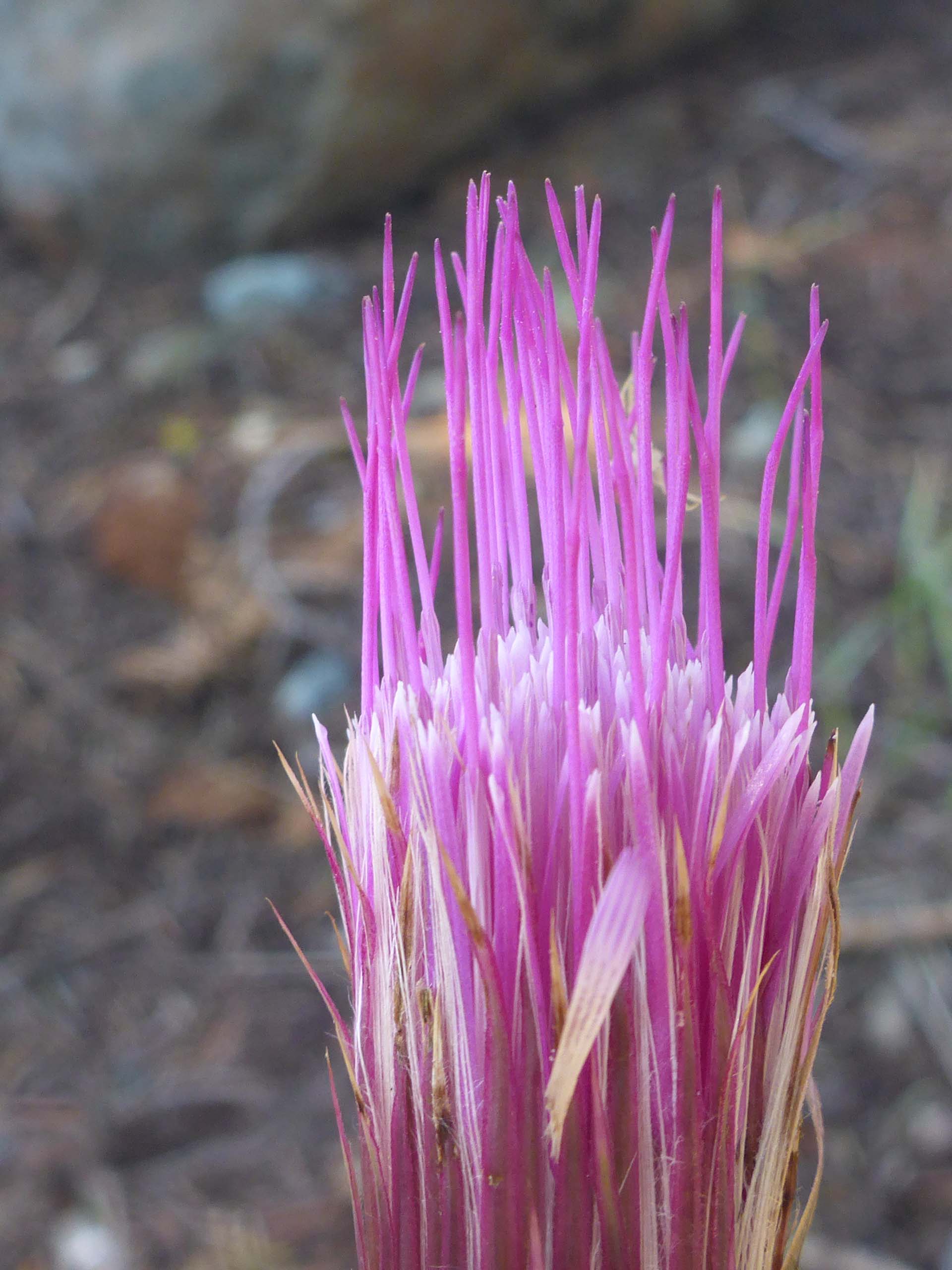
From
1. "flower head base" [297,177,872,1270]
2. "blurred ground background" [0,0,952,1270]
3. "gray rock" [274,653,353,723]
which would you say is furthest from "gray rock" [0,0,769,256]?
"flower head base" [297,177,872,1270]

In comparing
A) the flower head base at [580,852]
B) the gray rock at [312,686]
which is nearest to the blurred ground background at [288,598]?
the gray rock at [312,686]

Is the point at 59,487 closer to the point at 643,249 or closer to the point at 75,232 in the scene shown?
the point at 75,232

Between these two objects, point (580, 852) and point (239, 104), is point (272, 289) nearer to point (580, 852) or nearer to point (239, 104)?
point (239, 104)

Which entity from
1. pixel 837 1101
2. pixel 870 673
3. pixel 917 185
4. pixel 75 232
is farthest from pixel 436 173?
pixel 837 1101

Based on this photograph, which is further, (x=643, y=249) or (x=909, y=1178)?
→ (x=643, y=249)

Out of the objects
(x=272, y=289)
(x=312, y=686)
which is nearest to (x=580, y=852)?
(x=312, y=686)

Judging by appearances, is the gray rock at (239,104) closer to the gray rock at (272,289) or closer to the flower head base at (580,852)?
the gray rock at (272,289)
